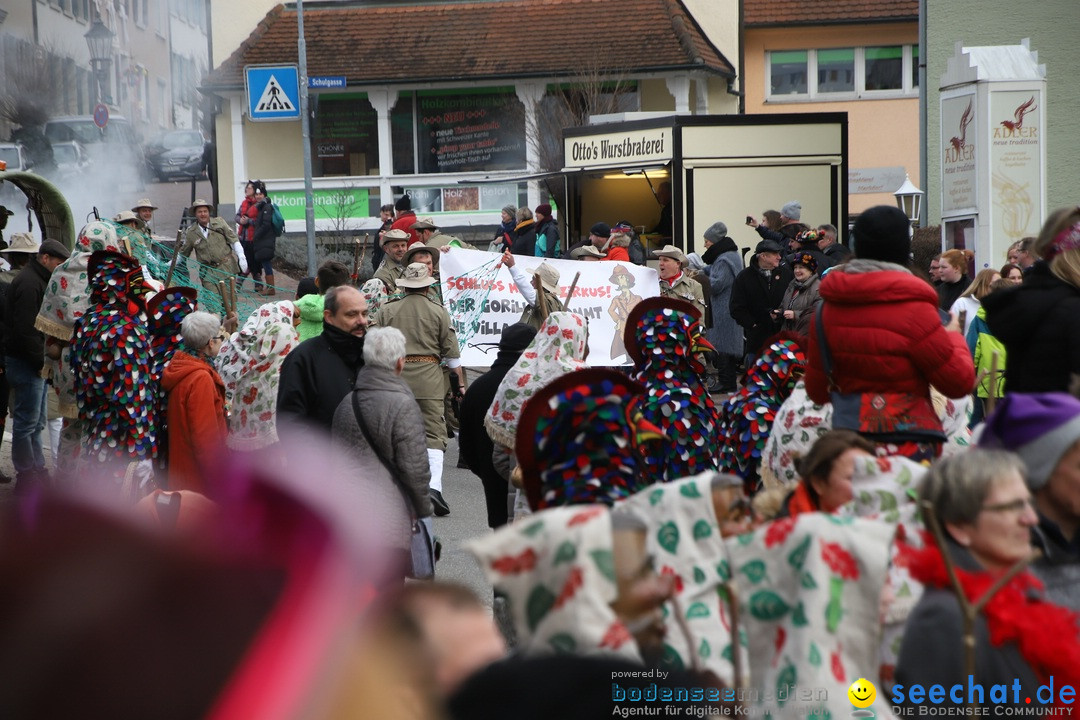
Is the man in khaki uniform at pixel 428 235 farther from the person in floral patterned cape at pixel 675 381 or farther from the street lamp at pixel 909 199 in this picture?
the street lamp at pixel 909 199

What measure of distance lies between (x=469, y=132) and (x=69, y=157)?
11.4 metres

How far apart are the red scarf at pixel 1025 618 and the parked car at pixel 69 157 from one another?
26.1 m

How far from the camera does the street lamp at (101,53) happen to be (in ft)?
86.7

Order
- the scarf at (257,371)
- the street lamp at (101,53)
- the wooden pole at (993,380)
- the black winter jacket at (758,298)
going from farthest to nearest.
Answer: the street lamp at (101,53), the black winter jacket at (758,298), the scarf at (257,371), the wooden pole at (993,380)

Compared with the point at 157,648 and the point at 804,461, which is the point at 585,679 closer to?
the point at 157,648

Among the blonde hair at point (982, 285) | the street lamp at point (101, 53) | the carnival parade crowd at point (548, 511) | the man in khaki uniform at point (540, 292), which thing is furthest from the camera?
the street lamp at point (101, 53)

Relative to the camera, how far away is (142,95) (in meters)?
31.3

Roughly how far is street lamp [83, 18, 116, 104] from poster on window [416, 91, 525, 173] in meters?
9.30

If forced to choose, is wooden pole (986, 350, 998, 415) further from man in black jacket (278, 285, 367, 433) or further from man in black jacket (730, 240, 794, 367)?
man in black jacket (730, 240, 794, 367)

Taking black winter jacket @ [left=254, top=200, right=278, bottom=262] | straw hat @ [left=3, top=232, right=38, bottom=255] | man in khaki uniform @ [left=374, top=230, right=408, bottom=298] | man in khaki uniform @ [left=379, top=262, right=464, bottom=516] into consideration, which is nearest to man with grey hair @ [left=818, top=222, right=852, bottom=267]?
man in khaki uniform @ [left=374, top=230, right=408, bottom=298]

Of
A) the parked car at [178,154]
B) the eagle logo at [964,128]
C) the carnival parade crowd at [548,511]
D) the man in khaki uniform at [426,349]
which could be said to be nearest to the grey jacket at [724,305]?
the eagle logo at [964,128]

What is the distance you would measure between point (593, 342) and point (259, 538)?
11.8 m

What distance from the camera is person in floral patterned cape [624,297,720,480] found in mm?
5926

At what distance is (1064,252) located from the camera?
5262 millimetres
